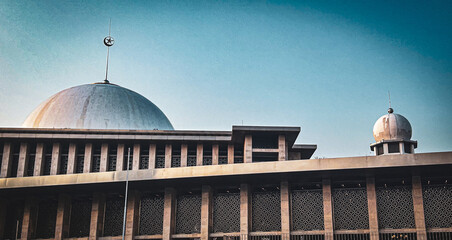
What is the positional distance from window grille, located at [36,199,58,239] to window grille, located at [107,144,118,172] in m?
4.07

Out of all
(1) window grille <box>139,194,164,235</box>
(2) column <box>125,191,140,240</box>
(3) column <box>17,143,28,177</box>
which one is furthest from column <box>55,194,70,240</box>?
(1) window grille <box>139,194,164,235</box>

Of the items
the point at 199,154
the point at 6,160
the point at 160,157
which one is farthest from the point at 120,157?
the point at 6,160

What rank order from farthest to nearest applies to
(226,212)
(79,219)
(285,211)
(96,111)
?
1. (96,111)
2. (79,219)
3. (226,212)
4. (285,211)

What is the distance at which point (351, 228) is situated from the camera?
1098 inches

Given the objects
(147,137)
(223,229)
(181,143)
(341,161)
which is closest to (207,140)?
(181,143)

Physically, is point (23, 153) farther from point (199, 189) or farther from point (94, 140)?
point (199, 189)

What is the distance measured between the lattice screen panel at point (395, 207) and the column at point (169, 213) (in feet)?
36.7

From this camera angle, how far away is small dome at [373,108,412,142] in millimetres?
31812

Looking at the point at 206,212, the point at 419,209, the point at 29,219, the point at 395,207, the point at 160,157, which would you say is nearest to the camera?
the point at 419,209

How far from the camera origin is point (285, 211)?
28641 millimetres

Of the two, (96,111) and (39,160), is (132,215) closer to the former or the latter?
(39,160)

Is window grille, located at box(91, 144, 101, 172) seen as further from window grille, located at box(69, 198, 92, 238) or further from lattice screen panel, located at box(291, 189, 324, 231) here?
lattice screen panel, located at box(291, 189, 324, 231)

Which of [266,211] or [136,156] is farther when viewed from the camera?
[136,156]

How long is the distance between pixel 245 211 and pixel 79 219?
9.99 m
